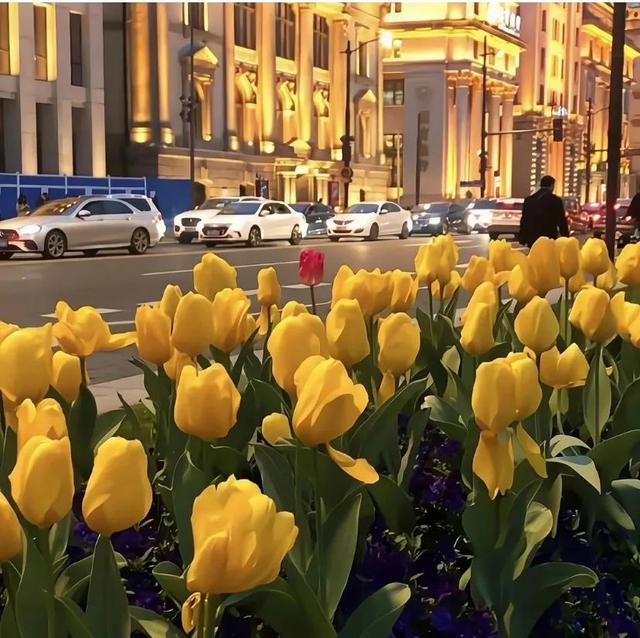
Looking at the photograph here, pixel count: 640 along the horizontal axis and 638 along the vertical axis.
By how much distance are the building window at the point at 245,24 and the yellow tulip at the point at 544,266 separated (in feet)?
158

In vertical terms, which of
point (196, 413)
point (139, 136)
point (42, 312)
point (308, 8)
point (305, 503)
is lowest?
point (42, 312)

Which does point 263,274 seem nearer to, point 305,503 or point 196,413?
point 305,503

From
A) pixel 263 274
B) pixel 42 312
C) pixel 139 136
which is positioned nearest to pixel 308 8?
pixel 139 136

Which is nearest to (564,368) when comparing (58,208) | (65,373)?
(65,373)

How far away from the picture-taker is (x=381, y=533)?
210 centimetres

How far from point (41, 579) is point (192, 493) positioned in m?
0.40

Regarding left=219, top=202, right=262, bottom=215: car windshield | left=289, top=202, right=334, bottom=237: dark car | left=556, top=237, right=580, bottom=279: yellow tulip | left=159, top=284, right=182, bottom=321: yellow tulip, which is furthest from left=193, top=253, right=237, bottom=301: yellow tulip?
left=289, top=202, right=334, bottom=237: dark car

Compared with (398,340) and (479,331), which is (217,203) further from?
(398,340)

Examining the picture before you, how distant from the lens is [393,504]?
206 centimetres

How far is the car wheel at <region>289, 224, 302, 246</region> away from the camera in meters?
30.5

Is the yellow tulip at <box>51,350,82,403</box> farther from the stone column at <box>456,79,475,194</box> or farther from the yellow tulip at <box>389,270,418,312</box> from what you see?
the stone column at <box>456,79,475,194</box>

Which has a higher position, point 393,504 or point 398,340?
point 398,340

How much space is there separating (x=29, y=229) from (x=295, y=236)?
10685 mm

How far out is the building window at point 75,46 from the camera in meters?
38.1
